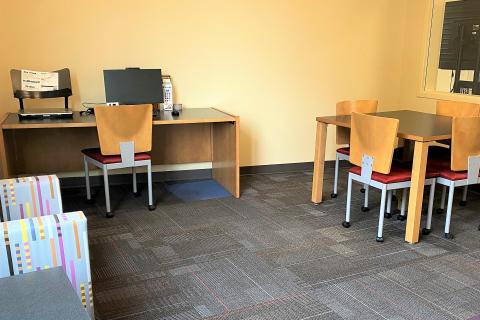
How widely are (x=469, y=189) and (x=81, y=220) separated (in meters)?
3.93

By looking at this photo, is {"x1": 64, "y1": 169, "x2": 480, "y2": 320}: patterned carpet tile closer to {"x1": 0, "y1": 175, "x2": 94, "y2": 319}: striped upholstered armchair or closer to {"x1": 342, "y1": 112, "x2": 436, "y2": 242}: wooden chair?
{"x1": 342, "y1": 112, "x2": 436, "y2": 242}: wooden chair

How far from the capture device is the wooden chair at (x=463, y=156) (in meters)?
2.89

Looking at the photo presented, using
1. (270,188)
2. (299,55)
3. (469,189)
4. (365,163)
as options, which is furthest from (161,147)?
(469,189)

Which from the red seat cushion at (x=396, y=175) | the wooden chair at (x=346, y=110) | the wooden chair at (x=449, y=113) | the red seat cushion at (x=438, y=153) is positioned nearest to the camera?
the red seat cushion at (x=396, y=175)

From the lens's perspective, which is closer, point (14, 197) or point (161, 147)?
point (14, 197)

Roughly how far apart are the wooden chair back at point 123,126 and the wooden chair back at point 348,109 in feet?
5.71

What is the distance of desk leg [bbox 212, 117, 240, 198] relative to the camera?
385 centimetres

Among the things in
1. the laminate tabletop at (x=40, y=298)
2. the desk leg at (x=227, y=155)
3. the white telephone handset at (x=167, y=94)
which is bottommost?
the desk leg at (x=227, y=155)

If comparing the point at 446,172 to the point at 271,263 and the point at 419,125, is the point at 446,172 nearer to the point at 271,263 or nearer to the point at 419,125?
the point at 419,125

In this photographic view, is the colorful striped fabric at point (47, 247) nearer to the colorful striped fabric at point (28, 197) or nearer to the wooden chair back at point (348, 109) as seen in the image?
the colorful striped fabric at point (28, 197)

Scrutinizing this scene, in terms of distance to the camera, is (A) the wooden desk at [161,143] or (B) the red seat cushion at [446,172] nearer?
(B) the red seat cushion at [446,172]

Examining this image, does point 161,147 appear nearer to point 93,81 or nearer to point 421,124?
point 93,81

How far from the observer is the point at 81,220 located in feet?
5.45

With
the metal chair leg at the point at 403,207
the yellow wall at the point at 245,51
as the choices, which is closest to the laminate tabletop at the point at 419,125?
the metal chair leg at the point at 403,207
